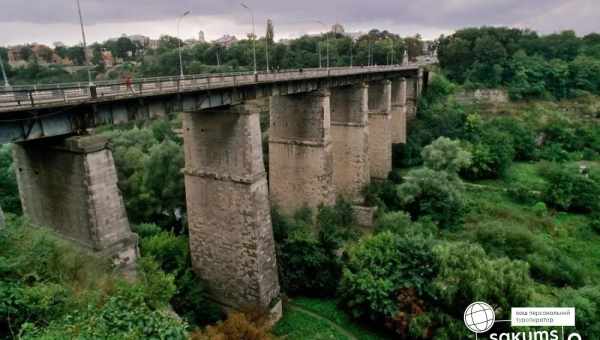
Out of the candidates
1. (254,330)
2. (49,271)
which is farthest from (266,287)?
(49,271)

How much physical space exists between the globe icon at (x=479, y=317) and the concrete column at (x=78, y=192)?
40.4 ft

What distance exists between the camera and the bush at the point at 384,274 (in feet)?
56.2

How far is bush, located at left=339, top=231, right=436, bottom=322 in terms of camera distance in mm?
17141

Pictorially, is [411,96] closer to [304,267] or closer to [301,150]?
[301,150]

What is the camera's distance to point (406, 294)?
1681cm

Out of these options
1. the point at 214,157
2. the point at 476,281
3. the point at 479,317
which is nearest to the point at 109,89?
the point at 214,157

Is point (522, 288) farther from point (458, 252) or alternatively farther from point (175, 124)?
point (175, 124)

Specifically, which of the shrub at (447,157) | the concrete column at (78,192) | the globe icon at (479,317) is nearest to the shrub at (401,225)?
the globe icon at (479,317)

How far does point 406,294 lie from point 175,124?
1516 inches

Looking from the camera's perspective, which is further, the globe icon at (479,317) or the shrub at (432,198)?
the shrub at (432,198)

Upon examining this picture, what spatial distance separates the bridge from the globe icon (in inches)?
350

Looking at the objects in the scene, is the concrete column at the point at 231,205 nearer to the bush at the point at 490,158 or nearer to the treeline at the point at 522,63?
the bush at the point at 490,158

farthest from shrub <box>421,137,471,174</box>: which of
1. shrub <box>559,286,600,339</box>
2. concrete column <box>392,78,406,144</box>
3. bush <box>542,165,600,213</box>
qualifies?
shrub <box>559,286,600,339</box>

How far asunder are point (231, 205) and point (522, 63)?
59575 mm
